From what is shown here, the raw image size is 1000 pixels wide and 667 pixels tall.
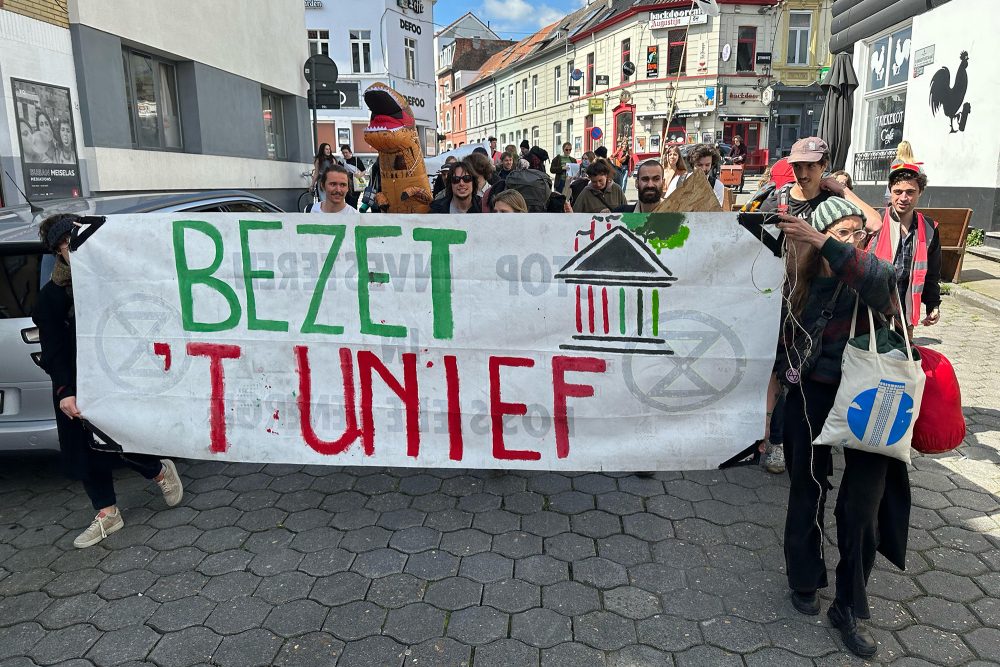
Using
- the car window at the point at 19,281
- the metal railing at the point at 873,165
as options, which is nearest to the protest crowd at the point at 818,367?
the car window at the point at 19,281

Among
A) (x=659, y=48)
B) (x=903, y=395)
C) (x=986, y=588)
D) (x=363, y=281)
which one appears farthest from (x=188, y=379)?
(x=659, y=48)

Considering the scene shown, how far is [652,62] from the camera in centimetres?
4016

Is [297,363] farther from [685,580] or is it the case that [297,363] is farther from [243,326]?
[685,580]

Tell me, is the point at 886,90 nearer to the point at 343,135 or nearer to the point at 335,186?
the point at 335,186

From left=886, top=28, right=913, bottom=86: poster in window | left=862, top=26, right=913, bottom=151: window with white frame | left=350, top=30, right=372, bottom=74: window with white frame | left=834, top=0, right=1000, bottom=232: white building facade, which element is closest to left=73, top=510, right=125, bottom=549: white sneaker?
left=834, top=0, right=1000, bottom=232: white building facade

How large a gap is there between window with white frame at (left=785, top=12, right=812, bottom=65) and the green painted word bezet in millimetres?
43062

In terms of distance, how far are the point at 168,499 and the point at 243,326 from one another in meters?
1.23

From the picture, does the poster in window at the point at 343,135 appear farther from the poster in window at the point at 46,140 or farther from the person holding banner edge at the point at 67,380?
the person holding banner edge at the point at 67,380

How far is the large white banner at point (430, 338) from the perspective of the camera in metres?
3.14

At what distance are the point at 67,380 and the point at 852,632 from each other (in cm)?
377

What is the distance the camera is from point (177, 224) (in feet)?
11.5

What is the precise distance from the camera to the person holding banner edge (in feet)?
11.4

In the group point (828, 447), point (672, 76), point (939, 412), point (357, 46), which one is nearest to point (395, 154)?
point (828, 447)

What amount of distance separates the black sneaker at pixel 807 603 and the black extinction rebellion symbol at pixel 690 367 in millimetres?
877
